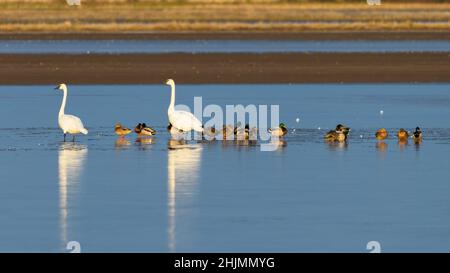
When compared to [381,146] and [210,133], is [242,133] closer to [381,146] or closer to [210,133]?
[210,133]

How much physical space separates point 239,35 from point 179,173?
34760 mm

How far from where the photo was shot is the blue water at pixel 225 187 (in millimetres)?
12977

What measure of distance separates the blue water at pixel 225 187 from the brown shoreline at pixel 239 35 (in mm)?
24484

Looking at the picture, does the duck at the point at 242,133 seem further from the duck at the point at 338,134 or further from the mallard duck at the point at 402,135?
the mallard duck at the point at 402,135

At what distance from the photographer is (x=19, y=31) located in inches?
2117

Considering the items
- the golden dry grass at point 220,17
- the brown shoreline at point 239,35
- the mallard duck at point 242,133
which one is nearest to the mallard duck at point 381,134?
the mallard duck at point 242,133

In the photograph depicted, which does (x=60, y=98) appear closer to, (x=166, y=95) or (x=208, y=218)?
(x=166, y=95)

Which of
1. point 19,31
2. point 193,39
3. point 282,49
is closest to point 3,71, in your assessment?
point 282,49

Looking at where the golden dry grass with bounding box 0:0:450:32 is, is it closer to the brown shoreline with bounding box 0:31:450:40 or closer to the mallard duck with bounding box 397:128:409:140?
the brown shoreline with bounding box 0:31:450:40

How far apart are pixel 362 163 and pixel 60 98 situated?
11.0 meters

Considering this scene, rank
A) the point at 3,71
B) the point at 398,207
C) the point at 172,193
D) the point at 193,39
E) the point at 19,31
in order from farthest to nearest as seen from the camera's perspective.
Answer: the point at 19,31, the point at 193,39, the point at 3,71, the point at 172,193, the point at 398,207

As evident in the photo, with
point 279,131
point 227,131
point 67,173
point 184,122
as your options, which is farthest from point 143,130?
point 67,173

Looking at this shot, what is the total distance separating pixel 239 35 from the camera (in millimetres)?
51719
